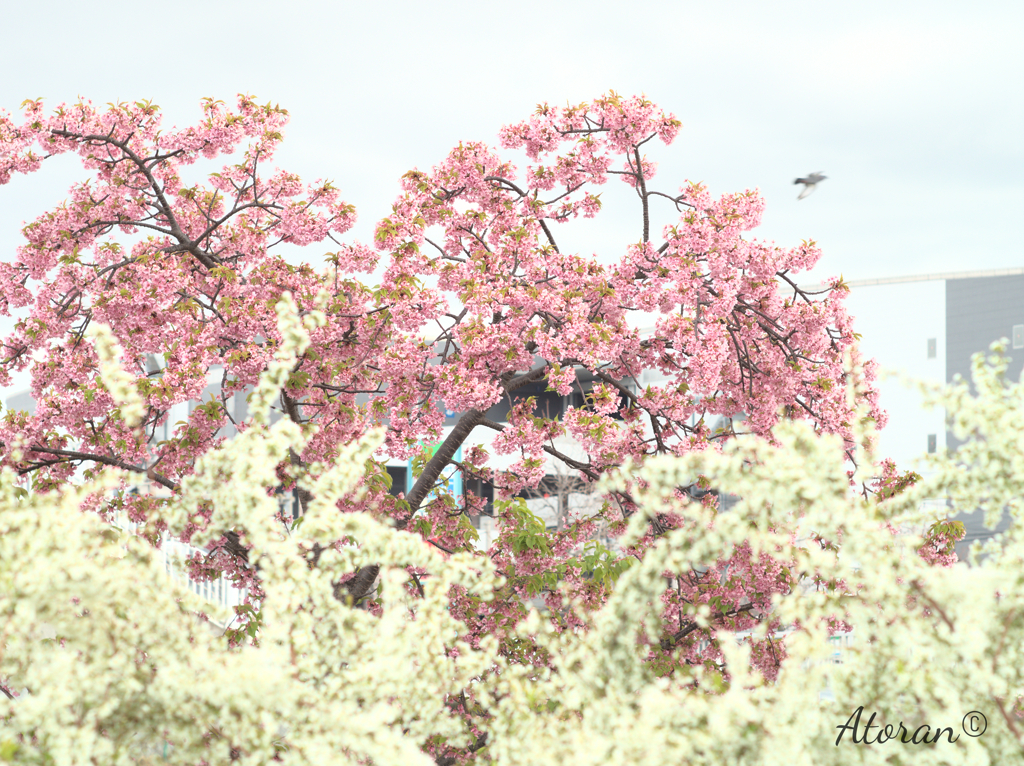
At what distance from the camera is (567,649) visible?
15.5 feet

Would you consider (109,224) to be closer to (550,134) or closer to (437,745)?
(550,134)

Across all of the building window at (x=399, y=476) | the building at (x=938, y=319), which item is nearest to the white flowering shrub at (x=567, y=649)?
the building window at (x=399, y=476)

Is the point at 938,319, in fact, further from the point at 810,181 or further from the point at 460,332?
the point at 460,332

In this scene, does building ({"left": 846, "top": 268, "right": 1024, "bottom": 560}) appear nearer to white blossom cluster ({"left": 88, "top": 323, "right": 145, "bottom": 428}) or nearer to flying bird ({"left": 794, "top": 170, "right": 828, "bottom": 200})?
flying bird ({"left": 794, "top": 170, "right": 828, "bottom": 200})

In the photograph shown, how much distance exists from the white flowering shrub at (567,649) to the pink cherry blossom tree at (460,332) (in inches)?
163

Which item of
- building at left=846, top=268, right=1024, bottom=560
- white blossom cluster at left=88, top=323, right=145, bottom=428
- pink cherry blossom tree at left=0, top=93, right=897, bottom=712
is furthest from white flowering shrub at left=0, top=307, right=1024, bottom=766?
building at left=846, top=268, right=1024, bottom=560

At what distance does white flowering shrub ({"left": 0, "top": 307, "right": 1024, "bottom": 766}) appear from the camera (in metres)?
3.92

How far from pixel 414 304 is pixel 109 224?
3.95 m

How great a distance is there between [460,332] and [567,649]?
455 cm

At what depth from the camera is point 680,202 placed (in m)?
10.3

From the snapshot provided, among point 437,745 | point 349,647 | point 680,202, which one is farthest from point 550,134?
point 349,647

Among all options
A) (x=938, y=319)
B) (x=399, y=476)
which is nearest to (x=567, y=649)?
(x=399, y=476)

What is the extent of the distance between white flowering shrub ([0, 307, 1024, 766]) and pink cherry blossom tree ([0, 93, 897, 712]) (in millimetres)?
4132

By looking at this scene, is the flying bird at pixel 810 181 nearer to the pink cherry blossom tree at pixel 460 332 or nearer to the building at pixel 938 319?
the pink cherry blossom tree at pixel 460 332
